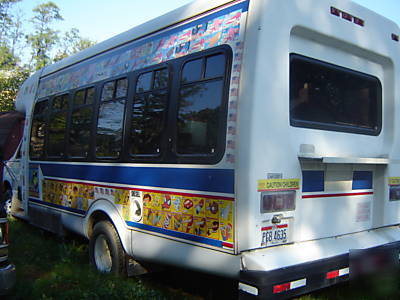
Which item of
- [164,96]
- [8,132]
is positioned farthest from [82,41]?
[164,96]

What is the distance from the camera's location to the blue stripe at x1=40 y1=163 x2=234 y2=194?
323 cm

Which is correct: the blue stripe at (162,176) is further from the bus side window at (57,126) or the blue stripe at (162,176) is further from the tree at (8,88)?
the tree at (8,88)

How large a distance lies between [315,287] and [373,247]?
88 cm

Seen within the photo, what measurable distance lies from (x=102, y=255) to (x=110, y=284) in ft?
3.22

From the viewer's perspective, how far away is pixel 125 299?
145 inches

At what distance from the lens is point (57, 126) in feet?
20.0

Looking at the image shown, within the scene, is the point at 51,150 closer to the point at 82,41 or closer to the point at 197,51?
the point at 197,51

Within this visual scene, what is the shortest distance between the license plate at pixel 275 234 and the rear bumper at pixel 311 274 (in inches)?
9.8

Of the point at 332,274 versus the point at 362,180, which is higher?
the point at 362,180

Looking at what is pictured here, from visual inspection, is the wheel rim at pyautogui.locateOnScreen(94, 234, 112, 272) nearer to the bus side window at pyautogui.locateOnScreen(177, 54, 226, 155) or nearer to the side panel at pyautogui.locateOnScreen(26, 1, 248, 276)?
the side panel at pyautogui.locateOnScreen(26, 1, 248, 276)

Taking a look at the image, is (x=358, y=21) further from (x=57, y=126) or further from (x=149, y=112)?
(x=57, y=126)

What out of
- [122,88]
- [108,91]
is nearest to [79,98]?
[108,91]

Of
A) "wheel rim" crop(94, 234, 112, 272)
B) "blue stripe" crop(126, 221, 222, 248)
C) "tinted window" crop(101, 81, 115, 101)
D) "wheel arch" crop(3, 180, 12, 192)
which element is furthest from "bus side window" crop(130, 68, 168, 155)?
"wheel arch" crop(3, 180, 12, 192)

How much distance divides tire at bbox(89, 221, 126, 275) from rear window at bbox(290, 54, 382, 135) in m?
2.40
